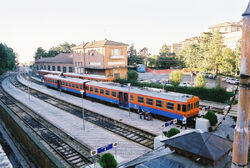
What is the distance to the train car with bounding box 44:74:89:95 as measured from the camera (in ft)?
100

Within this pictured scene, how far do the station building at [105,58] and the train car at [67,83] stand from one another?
27.4 feet

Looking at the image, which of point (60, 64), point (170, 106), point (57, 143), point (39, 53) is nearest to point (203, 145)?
point (57, 143)

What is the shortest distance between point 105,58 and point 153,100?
77.9 ft

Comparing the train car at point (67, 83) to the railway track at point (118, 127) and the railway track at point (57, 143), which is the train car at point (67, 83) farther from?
the railway track at point (57, 143)

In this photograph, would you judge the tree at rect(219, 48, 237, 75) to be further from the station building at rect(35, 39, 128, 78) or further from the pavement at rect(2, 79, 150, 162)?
the pavement at rect(2, 79, 150, 162)

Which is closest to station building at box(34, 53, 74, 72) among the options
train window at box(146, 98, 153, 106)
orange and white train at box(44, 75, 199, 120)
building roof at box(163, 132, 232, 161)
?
orange and white train at box(44, 75, 199, 120)

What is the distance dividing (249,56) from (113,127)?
15840 millimetres

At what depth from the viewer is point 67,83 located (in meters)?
34.1

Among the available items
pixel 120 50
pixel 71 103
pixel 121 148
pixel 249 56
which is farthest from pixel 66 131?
pixel 120 50

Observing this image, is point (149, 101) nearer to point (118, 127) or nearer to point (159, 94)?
point (159, 94)

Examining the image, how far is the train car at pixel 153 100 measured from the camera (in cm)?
1716

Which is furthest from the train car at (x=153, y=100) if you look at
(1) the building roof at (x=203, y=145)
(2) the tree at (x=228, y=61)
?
(2) the tree at (x=228, y=61)

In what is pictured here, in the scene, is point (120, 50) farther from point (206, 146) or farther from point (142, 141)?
point (206, 146)

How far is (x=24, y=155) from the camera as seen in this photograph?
49.6ft
